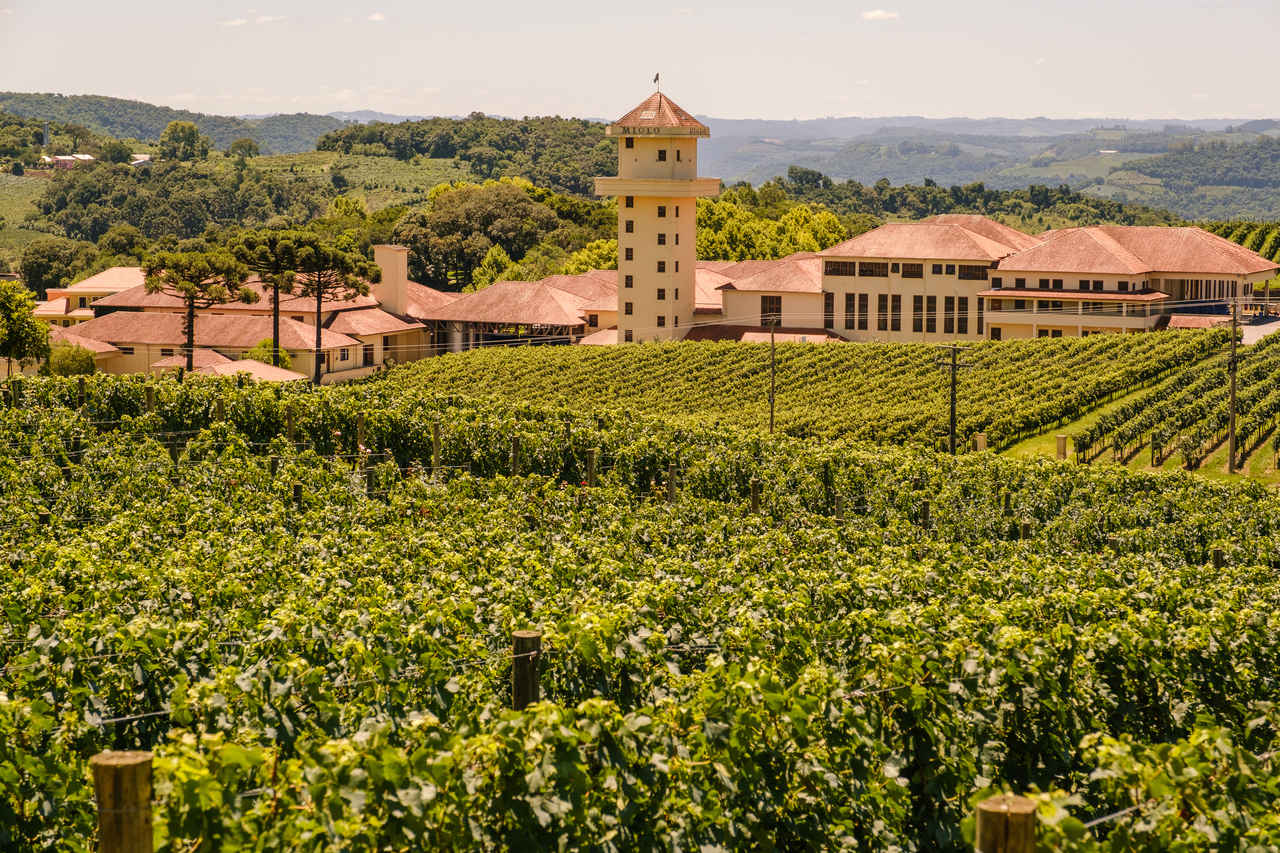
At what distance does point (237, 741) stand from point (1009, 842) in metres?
4.13

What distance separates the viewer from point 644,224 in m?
76.9

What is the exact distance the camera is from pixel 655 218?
7694 cm

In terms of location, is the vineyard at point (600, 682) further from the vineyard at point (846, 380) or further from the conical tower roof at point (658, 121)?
the conical tower roof at point (658, 121)

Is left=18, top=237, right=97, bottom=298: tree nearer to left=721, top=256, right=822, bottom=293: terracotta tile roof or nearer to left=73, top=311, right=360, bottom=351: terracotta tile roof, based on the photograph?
left=73, top=311, right=360, bottom=351: terracotta tile roof

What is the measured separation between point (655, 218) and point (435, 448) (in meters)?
52.7

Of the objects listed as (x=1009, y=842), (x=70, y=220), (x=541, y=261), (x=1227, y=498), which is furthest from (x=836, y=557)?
(x=70, y=220)

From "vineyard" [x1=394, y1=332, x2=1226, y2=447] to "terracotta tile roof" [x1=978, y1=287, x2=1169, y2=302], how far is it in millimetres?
9425

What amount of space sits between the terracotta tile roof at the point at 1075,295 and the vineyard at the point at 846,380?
30.9 ft

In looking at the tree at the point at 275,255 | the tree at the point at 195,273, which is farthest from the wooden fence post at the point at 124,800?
the tree at the point at 275,255

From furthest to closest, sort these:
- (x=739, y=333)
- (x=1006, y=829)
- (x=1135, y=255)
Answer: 1. (x=739, y=333)
2. (x=1135, y=255)
3. (x=1006, y=829)

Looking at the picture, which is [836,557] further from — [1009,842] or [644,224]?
[644,224]

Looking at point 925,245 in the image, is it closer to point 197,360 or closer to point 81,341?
point 197,360

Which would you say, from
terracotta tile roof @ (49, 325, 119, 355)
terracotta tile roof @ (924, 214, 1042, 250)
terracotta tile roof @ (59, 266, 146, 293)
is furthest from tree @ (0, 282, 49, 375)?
terracotta tile roof @ (924, 214, 1042, 250)

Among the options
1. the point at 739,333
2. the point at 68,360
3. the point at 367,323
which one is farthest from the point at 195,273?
the point at 739,333
